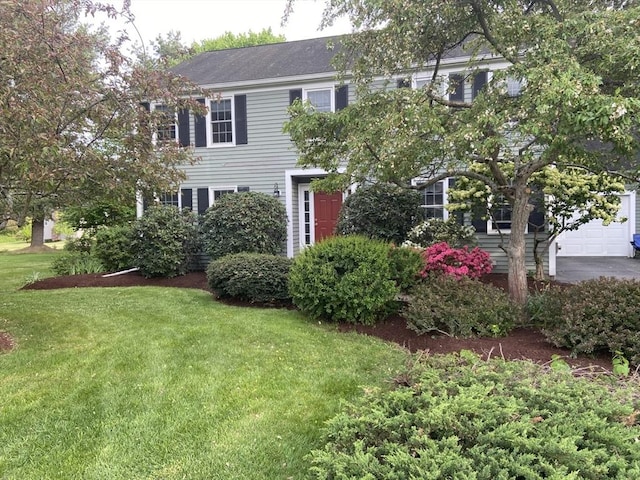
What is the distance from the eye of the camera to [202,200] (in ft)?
41.5

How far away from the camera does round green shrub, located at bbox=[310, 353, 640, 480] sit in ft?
5.80

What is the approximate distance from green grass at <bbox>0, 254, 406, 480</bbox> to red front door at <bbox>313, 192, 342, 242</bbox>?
235 inches

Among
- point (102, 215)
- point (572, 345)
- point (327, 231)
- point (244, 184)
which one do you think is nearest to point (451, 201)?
point (327, 231)

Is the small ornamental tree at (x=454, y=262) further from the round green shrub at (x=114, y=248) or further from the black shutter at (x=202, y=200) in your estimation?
the round green shrub at (x=114, y=248)

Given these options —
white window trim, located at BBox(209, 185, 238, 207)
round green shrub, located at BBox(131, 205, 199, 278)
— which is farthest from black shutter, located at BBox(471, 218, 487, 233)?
round green shrub, located at BBox(131, 205, 199, 278)

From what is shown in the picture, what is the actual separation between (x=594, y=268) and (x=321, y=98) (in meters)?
8.46

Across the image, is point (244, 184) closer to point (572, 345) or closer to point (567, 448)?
point (572, 345)

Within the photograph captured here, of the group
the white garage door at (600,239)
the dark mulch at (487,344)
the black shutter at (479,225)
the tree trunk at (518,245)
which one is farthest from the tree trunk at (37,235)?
the white garage door at (600,239)

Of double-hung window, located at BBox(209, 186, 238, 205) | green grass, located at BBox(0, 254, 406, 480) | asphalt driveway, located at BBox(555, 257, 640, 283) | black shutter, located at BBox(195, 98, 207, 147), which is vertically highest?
black shutter, located at BBox(195, 98, 207, 147)

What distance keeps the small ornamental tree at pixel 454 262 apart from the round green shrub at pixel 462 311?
1114 millimetres

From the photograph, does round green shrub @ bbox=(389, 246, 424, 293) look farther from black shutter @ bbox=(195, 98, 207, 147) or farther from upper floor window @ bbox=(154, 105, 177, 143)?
black shutter @ bbox=(195, 98, 207, 147)

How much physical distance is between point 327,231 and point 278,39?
23.7 m

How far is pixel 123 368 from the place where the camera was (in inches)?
170

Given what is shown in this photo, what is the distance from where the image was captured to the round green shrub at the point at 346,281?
5.90 m
